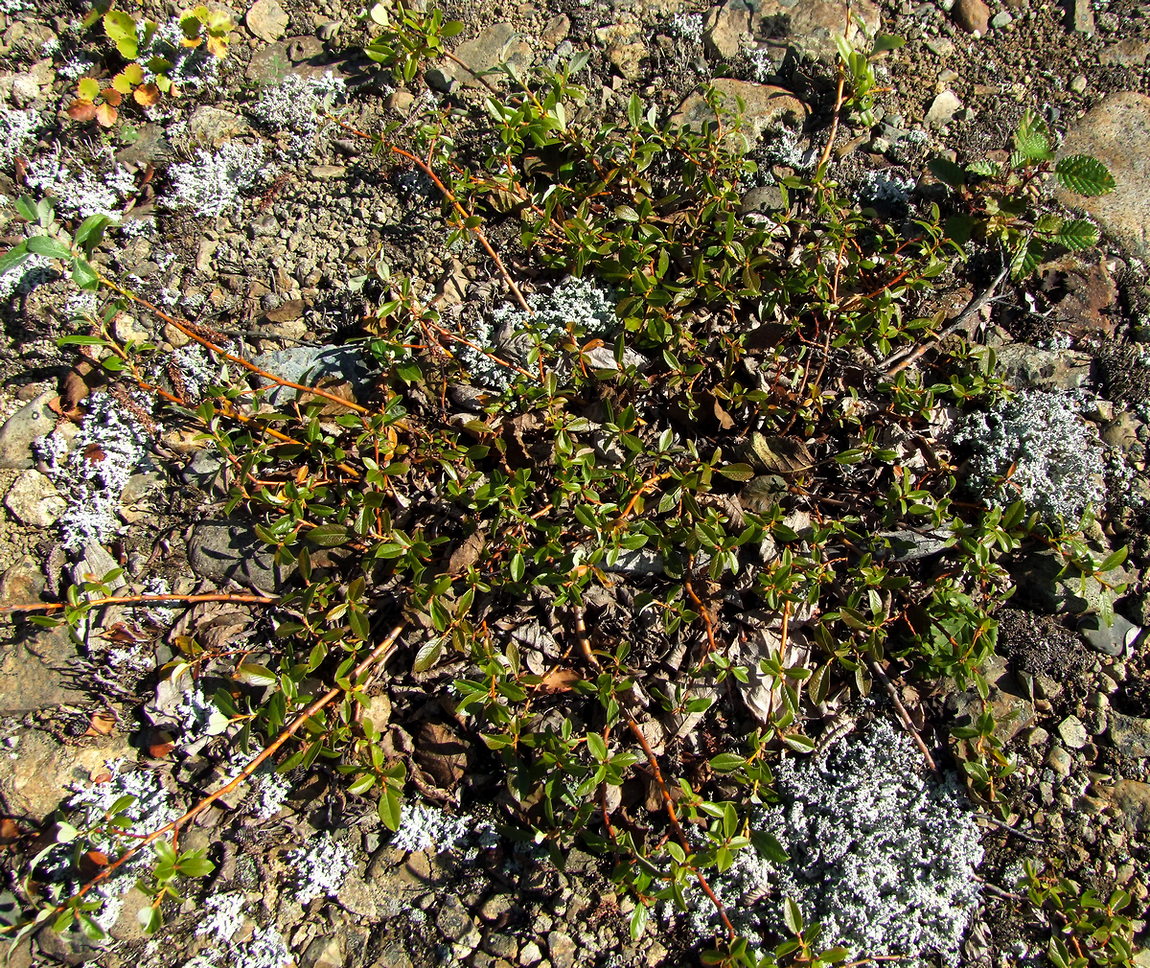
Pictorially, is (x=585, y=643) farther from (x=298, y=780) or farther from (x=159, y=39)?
(x=159, y=39)

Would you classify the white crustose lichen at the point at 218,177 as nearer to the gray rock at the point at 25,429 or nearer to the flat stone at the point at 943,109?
the gray rock at the point at 25,429

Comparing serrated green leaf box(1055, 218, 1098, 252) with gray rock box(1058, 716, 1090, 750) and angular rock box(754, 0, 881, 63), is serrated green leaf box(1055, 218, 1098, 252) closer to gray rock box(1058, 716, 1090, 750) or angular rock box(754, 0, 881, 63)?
angular rock box(754, 0, 881, 63)

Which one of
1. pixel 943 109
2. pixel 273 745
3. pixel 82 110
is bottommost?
pixel 273 745

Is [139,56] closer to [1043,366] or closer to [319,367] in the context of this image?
[319,367]

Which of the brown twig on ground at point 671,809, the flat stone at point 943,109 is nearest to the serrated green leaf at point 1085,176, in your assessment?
the flat stone at point 943,109

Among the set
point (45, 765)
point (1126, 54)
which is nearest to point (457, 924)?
point (45, 765)

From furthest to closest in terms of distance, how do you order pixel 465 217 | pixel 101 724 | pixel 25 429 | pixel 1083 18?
pixel 1083 18, pixel 465 217, pixel 25 429, pixel 101 724

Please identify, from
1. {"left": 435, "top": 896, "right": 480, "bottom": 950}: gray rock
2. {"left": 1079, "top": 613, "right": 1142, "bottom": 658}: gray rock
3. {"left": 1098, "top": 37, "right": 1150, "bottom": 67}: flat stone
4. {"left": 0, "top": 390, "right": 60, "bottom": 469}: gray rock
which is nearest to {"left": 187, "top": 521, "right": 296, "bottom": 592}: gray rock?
{"left": 0, "top": 390, "right": 60, "bottom": 469}: gray rock

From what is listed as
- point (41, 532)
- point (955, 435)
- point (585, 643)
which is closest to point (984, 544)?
point (955, 435)
